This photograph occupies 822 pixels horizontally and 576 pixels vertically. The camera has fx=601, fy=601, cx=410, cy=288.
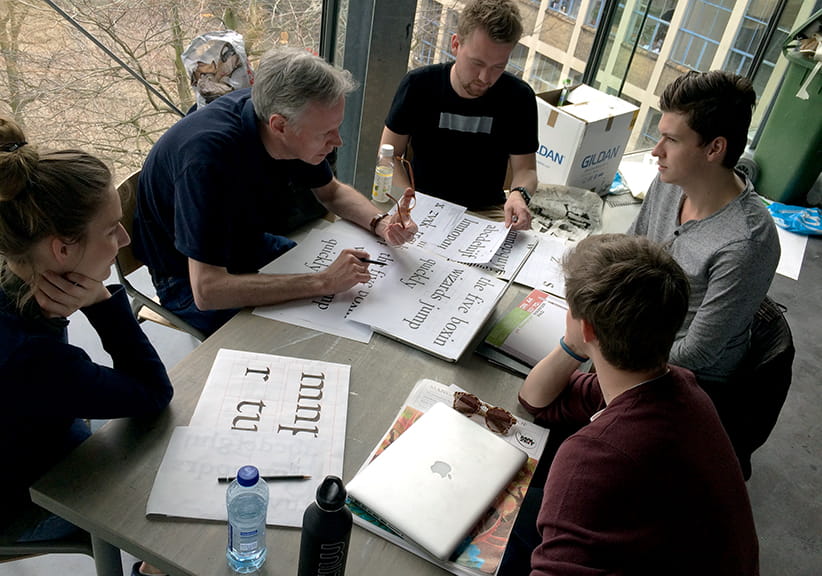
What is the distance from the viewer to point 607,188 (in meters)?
2.89

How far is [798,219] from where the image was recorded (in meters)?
4.00

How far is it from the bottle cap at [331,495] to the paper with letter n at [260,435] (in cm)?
22

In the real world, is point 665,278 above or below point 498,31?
below

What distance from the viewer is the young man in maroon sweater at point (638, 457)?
0.88 m

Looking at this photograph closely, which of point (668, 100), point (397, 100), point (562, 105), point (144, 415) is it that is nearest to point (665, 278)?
point (668, 100)

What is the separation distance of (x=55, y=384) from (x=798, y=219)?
Result: 4.42 metres

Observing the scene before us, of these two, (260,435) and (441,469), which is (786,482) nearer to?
(441,469)

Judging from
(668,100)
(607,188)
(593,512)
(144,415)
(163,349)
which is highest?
(668,100)

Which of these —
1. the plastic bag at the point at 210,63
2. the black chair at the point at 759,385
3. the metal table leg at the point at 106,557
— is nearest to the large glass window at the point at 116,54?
the plastic bag at the point at 210,63

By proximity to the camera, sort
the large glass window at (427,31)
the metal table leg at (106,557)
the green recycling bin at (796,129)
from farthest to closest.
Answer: the green recycling bin at (796,129) → the large glass window at (427,31) → the metal table leg at (106,557)

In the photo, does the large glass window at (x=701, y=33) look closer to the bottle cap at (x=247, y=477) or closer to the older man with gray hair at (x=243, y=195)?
the older man with gray hair at (x=243, y=195)

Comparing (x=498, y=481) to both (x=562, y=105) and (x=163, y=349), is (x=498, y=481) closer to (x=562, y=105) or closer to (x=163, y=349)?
(x=163, y=349)

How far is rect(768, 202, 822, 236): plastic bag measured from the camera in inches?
156

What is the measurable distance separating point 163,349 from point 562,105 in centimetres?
206
